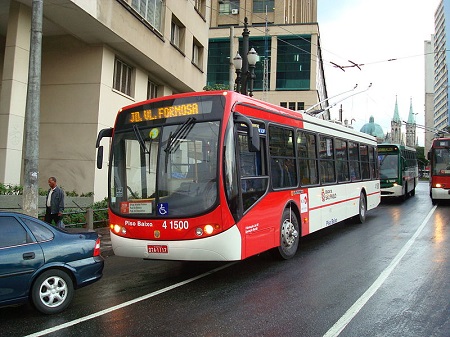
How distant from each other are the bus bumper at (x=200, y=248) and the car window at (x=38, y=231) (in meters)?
1.51

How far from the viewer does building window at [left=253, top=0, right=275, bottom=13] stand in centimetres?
5712

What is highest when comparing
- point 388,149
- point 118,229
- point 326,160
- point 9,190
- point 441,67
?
point 441,67

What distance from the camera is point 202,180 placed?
6246mm

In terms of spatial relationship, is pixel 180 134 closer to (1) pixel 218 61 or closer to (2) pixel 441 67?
(1) pixel 218 61

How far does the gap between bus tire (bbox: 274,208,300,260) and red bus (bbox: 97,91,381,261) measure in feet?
0.07

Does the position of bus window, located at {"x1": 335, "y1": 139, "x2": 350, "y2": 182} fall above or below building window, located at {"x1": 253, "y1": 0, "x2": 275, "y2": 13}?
below

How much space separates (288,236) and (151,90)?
44.5 feet

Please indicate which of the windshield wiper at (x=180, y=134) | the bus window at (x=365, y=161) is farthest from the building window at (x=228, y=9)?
the windshield wiper at (x=180, y=134)

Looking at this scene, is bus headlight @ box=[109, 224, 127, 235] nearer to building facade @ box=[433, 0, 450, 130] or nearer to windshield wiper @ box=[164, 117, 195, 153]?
windshield wiper @ box=[164, 117, 195, 153]

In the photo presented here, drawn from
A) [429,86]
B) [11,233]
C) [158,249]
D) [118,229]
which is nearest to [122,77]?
[118,229]

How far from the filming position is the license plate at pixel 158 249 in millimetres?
6262

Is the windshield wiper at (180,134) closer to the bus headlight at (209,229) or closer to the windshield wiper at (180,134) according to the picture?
the windshield wiper at (180,134)

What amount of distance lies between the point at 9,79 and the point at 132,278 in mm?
8333

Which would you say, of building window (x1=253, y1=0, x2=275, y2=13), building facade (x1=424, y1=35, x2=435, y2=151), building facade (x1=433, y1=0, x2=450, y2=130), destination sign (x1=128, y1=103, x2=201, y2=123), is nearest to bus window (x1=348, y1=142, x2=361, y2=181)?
destination sign (x1=128, y1=103, x2=201, y2=123)
